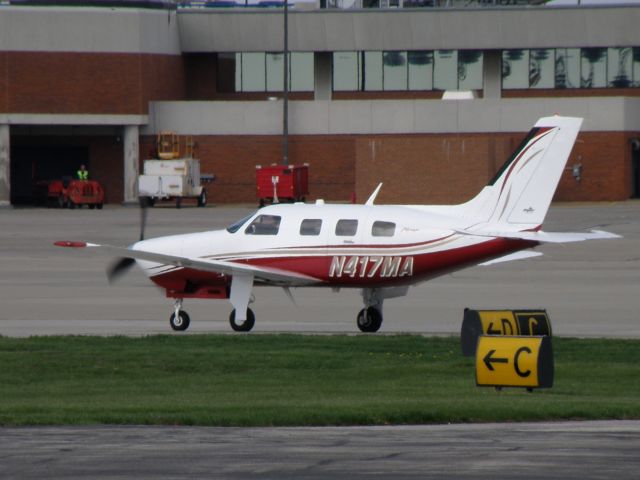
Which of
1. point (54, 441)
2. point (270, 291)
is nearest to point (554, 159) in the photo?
point (270, 291)

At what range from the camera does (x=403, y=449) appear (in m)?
13.0

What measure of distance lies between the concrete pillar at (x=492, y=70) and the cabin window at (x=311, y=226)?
194 ft

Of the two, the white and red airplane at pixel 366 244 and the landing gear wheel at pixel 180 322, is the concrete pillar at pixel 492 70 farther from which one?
the landing gear wheel at pixel 180 322

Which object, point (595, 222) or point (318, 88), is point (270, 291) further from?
point (318, 88)

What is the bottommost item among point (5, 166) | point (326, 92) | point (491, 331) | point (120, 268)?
point (491, 331)

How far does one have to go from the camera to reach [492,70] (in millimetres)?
83688

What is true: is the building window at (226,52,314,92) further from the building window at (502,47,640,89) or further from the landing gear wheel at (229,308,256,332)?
the landing gear wheel at (229,308,256,332)

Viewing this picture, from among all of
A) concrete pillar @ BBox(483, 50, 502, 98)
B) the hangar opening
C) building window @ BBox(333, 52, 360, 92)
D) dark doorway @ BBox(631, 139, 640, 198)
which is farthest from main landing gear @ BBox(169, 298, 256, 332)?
concrete pillar @ BBox(483, 50, 502, 98)

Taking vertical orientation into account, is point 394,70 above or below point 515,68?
below

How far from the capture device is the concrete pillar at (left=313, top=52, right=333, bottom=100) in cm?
8425

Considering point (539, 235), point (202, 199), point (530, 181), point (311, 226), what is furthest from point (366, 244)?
point (202, 199)

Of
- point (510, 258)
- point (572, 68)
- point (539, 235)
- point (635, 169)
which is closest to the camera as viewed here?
point (539, 235)

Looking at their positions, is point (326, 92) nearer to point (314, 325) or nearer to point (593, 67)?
point (593, 67)

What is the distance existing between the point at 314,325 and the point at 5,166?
172ft
